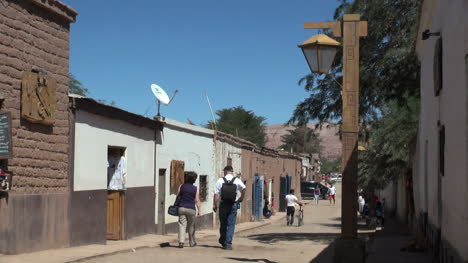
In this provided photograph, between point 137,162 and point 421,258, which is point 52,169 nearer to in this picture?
point 137,162

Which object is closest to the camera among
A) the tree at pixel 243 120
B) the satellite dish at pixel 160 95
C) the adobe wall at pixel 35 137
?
the adobe wall at pixel 35 137

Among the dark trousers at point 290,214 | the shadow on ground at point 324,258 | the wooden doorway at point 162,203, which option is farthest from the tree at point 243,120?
the shadow on ground at point 324,258

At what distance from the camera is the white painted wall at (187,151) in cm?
1780

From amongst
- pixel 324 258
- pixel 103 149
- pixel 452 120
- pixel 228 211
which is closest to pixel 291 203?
pixel 103 149

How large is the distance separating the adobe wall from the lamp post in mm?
4788

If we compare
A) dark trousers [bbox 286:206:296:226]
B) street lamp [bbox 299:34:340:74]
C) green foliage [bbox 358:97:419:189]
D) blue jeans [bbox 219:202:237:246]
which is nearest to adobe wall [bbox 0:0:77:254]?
blue jeans [bbox 219:202:237:246]

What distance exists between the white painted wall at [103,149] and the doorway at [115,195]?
0.95 ft

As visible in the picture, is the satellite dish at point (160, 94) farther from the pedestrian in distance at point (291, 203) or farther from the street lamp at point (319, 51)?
the pedestrian in distance at point (291, 203)

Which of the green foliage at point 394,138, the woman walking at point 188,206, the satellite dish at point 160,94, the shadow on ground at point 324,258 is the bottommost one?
the shadow on ground at point 324,258

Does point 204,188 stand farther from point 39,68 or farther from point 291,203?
point 39,68

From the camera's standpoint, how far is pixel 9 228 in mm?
10195

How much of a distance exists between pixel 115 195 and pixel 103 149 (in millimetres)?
1543

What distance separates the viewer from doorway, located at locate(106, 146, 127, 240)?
14797mm

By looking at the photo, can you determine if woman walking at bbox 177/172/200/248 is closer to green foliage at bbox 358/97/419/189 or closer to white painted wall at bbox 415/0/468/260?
white painted wall at bbox 415/0/468/260
